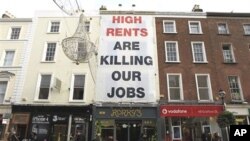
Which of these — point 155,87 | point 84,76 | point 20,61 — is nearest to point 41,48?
point 20,61

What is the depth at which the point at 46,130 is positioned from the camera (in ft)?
67.2

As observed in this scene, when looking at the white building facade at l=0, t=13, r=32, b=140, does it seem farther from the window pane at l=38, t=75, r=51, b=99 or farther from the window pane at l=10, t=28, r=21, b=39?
the window pane at l=38, t=75, r=51, b=99

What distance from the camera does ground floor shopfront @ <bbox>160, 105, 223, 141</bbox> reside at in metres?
20.0

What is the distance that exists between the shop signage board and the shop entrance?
6.18ft

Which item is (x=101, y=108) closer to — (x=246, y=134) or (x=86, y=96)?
(x=86, y=96)

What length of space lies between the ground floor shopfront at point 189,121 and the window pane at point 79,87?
271 inches

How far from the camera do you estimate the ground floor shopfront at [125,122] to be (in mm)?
20250

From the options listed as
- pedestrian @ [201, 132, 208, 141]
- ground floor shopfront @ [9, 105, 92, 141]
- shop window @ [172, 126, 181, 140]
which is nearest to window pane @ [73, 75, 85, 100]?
ground floor shopfront @ [9, 105, 92, 141]

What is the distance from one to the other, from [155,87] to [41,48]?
36.3 ft

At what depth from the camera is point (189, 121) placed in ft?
67.0

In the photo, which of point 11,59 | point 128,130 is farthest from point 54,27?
point 128,130

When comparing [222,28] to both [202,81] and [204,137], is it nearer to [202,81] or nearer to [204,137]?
[202,81]

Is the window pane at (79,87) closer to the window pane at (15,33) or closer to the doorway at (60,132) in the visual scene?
the doorway at (60,132)

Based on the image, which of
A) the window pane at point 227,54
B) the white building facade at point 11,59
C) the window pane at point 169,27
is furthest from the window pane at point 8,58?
the window pane at point 227,54
